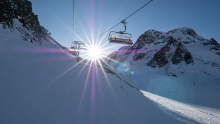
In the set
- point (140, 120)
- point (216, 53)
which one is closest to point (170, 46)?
point (216, 53)

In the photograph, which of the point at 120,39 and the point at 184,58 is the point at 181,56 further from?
the point at 120,39

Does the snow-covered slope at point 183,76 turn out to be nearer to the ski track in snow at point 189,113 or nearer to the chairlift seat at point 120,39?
the ski track in snow at point 189,113

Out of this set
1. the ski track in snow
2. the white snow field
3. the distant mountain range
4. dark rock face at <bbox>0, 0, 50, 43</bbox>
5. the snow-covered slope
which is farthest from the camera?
the distant mountain range

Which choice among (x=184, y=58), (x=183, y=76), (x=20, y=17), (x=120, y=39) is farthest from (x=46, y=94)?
(x=184, y=58)

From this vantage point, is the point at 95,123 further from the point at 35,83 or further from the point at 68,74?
the point at 68,74

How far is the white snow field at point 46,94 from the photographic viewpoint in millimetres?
5316

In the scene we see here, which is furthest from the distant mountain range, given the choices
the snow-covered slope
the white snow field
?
the white snow field

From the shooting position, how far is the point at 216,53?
5419 cm

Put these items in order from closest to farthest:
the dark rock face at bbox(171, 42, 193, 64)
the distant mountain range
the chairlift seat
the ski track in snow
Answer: the chairlift seat < the ski track in snow < the distant mountain range < the dark rock face at bbox(171, 42, 193, 64)

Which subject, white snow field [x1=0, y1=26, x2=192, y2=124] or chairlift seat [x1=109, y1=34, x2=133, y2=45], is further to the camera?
chairlift seat [x1=109, y1=34, x2=133, y2=45]

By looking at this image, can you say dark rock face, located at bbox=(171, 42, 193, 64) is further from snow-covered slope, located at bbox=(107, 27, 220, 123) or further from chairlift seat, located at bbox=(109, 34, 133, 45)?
chairlift seat, located at bbox=(109, 34, 133, 45)

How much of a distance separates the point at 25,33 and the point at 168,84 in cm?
3956

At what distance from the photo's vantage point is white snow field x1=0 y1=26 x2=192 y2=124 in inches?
209

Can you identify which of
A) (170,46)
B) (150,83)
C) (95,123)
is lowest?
(150,83)
